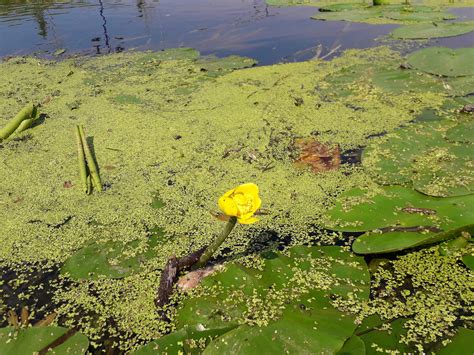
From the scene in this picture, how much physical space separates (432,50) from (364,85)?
A: 2.81 ft

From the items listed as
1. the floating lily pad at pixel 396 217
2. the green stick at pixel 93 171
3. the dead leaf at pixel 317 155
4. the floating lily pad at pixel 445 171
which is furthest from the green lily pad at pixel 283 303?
the green stick at pixel 93 171

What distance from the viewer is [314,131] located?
242cm

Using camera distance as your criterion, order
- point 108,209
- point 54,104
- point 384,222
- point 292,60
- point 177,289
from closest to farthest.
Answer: point 177,289
point 384,222
point 108,209
point 54,104
point 292,60

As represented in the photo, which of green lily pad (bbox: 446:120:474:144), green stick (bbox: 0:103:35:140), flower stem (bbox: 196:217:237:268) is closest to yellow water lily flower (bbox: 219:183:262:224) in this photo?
flower stem (bbox: 196:217:237:268)

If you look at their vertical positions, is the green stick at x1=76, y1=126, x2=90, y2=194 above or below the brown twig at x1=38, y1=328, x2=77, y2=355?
above

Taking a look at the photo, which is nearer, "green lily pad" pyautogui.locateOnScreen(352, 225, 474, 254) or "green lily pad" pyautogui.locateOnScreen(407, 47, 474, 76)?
"green lily pad" pyautogui.locateOnScreen(352, 225, 474, 254)

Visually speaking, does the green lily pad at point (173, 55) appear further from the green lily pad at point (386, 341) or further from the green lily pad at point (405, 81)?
the green lily pad at point (386, 341)

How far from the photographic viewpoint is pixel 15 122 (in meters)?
2.64

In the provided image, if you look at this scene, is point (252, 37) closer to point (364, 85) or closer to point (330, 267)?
point (364, 85)

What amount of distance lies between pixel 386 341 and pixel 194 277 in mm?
619

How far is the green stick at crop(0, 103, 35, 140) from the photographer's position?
2.57 metres

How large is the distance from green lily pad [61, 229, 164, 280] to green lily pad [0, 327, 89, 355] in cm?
27

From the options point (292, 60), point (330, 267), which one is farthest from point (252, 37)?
point (330, 267)

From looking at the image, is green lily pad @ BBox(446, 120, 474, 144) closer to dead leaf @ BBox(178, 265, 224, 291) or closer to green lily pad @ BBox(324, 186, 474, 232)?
green lily pad @ BBox(324, 186, 474, 232)
